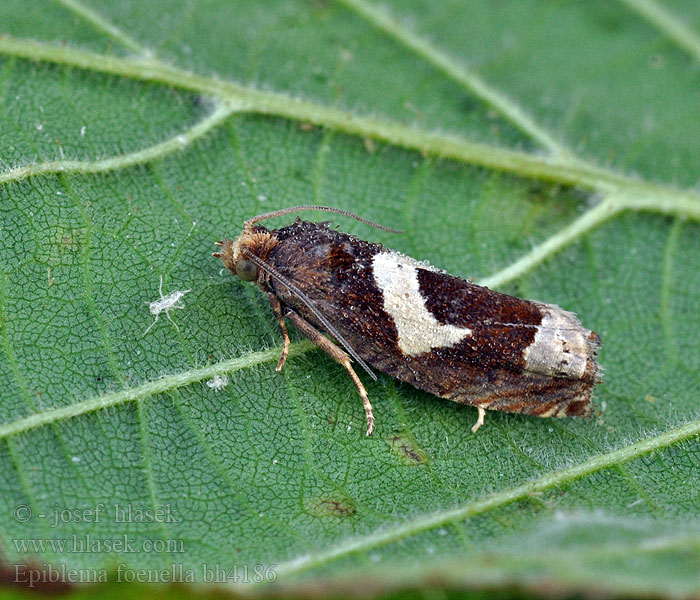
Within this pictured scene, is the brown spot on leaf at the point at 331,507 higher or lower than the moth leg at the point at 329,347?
lower

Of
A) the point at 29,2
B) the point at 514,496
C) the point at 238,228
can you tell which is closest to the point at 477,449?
the point at 514,496

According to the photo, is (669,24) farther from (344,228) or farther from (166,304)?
(166,304)

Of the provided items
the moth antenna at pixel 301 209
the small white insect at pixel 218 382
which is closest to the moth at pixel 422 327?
the moth antenna at pixel 301 209

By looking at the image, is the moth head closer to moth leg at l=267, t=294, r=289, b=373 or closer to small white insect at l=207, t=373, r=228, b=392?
moth leg at l=267, t=294, r=289, b=373

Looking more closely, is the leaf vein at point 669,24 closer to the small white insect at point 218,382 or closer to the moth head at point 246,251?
the moth head at point 246,251

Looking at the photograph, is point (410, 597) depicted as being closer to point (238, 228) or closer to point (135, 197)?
point (238, 228)

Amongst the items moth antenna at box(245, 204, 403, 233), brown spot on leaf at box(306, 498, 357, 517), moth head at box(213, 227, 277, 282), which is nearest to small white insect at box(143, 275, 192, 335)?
moth head at box(213, 227, 277, 282)

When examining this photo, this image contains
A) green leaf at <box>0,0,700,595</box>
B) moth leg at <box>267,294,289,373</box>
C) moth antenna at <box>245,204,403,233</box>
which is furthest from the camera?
moth antenna at <box>245,204,403,233</box>
